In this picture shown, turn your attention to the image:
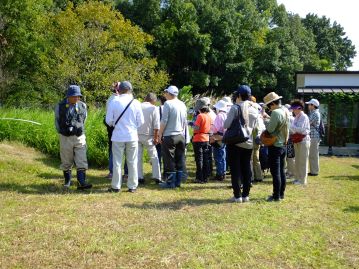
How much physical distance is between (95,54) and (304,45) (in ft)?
103

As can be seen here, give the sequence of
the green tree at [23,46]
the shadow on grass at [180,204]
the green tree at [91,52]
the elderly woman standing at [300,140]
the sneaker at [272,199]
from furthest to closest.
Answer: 1. the green tree at [23,46]
2. the green tree at [91,52]
3. the elderly woman standing at [300,140]
4. the sneaker at [272,199]
5. the shadow on grass at [180,204]

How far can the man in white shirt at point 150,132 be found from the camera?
7836mm

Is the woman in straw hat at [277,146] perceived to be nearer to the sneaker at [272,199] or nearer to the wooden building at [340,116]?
the sneaker at [272,199]

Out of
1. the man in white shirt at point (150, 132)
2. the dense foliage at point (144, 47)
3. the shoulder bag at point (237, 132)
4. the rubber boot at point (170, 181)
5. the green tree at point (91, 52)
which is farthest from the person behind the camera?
the dense foliage at point (144, 47)

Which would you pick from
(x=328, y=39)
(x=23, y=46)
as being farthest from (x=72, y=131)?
(x=328, y=39)

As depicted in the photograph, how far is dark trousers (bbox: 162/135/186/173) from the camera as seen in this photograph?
7.59 meters

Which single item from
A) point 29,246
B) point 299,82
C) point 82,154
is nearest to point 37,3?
point 299,82

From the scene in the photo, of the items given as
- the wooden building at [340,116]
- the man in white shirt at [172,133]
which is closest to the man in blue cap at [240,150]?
the man in white shirt at [172,133]

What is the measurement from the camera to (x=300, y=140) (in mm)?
8719

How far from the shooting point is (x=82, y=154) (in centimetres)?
716

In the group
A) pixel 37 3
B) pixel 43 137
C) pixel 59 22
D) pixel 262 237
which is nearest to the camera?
pixel 262 237

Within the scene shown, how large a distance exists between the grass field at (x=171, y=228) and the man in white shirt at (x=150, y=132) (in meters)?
0.39

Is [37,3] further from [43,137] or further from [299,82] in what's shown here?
[43,137]

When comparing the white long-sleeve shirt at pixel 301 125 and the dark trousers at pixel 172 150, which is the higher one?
the white long-sleeve shirt at pixel 301 125
